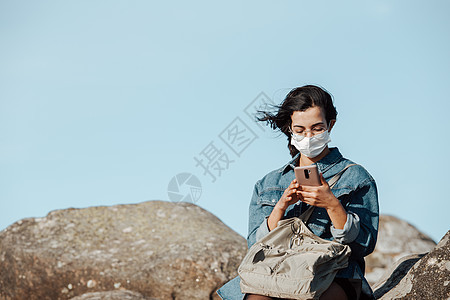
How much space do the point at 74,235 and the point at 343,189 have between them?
4.22 metres

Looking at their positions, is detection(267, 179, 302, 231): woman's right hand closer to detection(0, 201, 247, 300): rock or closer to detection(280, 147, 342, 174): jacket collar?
detection(280, 147, 342, 174): jacket collar

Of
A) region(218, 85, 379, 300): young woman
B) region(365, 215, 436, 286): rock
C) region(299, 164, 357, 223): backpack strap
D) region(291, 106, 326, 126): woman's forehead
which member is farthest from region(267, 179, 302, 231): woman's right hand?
region(365, 215, 436, 286): rock

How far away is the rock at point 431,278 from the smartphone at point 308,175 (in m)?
0.94

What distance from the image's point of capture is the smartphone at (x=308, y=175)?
3711mm

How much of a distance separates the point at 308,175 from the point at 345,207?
527 millimetres

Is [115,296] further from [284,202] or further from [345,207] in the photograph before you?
[345,207]

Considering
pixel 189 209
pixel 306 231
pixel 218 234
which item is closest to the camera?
pixel 306 231

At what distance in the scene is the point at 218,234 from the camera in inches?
279

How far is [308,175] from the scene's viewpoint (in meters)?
3.77

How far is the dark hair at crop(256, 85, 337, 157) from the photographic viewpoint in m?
4.24

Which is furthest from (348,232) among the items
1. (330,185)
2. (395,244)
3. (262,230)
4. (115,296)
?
(395,244)

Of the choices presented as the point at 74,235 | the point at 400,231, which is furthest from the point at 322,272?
the point at 400,231

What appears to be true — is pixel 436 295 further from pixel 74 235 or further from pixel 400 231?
pixel 400 231

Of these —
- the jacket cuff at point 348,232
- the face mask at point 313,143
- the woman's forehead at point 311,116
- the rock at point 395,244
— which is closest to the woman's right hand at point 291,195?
the jacket cuff at point 348,232
